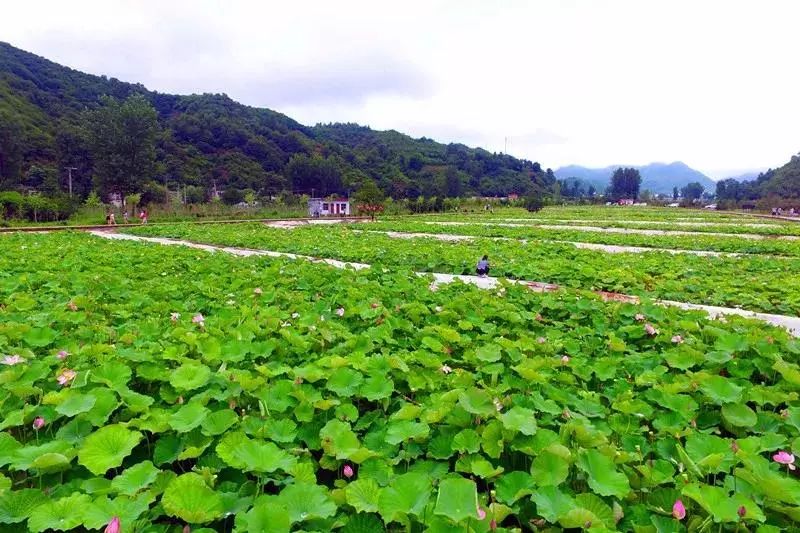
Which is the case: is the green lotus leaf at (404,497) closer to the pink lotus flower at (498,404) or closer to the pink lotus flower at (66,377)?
the pink lotus flower at (498,404)

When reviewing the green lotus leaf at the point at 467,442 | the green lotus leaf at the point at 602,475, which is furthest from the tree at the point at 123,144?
the green lotus leaf at the point at 602,475

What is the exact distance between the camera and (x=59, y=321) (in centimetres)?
368

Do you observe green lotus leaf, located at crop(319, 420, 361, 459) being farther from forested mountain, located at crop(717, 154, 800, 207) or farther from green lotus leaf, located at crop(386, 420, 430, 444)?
forested mountain, located at crop(717, 154, 800, 207)

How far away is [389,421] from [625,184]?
146034 mm

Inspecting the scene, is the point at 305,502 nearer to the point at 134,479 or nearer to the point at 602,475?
the point at 134,479

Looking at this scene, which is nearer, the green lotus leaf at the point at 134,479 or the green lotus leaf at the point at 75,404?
the green lotus leaf at the point at 134,479

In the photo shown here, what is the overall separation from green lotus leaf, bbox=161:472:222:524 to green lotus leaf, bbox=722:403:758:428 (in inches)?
85.3

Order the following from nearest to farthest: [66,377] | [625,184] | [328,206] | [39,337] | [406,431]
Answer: [406,431] → [66,377] → [39,337] → [328,206] → [625,184]

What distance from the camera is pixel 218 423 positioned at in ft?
6.38

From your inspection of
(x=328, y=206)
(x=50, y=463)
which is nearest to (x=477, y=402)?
(x=50, y=463)

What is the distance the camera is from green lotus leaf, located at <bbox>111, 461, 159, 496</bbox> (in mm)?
1586

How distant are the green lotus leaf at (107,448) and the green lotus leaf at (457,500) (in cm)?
108

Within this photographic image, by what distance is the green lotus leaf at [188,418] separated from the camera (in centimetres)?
188

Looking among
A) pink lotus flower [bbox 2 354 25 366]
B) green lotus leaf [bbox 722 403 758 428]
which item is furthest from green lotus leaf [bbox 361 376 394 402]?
pink lotus flower [bbox 2 354 25 366]
